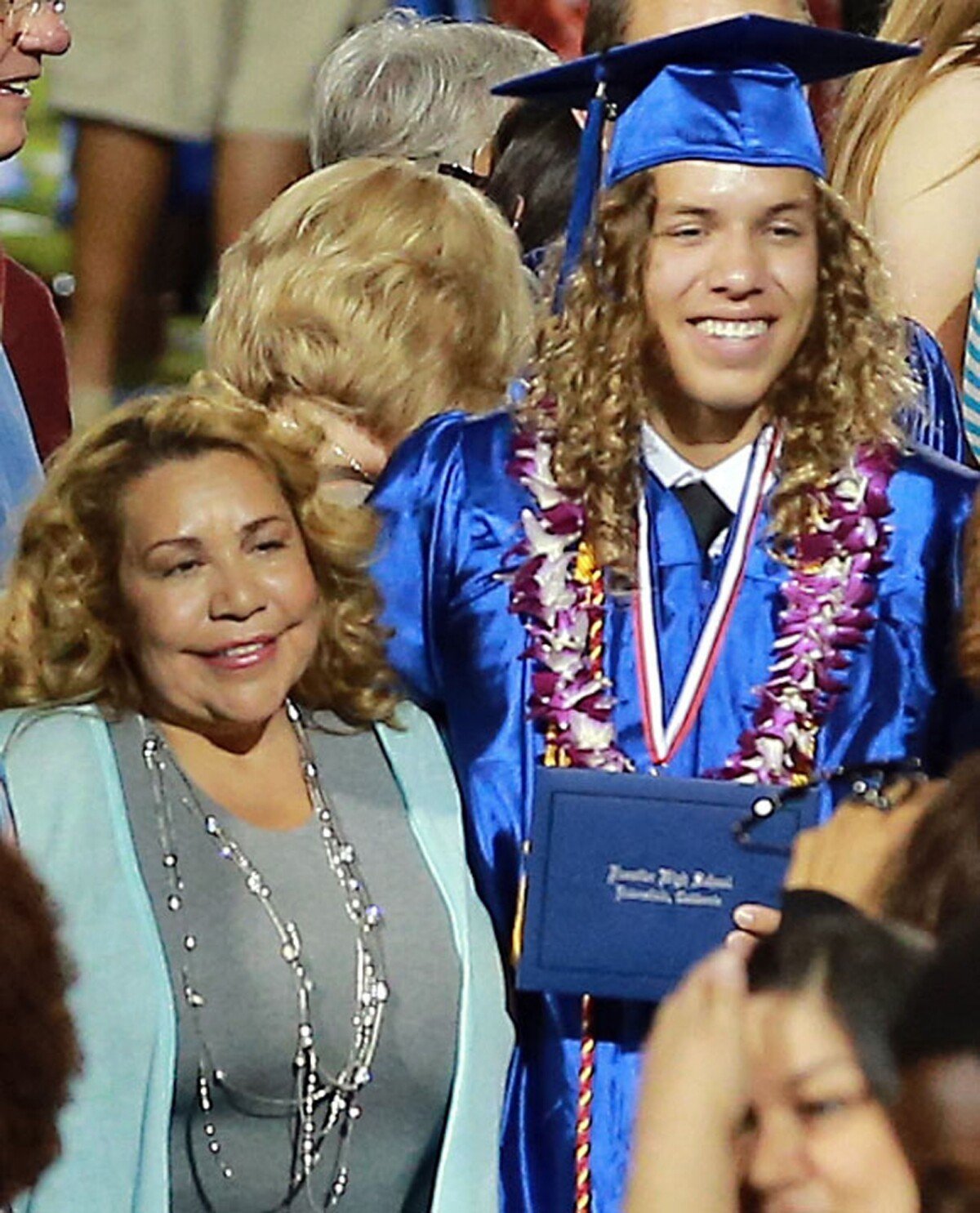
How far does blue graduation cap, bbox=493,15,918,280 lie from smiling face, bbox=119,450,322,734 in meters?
0.51

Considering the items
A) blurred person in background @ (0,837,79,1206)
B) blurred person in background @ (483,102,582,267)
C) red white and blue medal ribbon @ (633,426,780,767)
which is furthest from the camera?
blurred person in background @ (483,102,582,267)

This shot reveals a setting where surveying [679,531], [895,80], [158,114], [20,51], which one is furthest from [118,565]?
[158,114]

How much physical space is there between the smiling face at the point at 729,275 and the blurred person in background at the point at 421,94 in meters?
1.21

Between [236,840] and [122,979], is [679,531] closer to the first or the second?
[236,840]

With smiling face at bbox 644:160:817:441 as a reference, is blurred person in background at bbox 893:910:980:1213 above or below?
above

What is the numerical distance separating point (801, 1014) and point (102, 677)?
1869 millimetres

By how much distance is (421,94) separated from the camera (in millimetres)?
4320

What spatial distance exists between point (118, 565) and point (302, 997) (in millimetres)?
522

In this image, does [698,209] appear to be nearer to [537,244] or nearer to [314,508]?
[314,508]

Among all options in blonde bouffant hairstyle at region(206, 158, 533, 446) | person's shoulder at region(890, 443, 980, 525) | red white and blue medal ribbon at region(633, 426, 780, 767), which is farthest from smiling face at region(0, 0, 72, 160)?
person's shoulder at region(890, 443, 980, 525)

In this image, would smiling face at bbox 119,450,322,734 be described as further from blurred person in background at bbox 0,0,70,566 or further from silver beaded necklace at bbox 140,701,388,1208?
blurred person in background at bbox 0,0,70,566

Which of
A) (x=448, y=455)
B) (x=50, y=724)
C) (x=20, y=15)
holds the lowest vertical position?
(x=50, y=724)

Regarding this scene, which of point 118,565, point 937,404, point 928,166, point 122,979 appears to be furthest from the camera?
point 928,166

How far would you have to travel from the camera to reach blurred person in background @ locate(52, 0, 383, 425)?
457 centimetres
